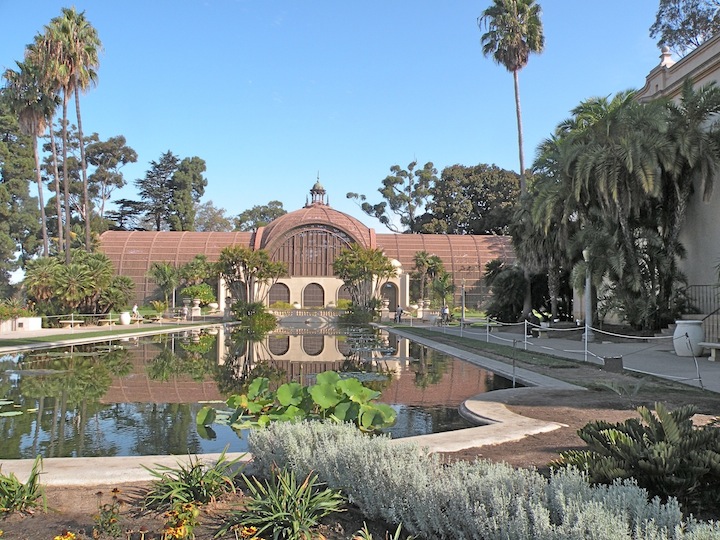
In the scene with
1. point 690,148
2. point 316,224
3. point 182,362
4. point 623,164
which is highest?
point 316,224

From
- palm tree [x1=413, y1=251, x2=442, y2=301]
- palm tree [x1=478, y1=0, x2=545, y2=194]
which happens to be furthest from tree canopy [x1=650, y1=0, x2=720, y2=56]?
palm tree [x1=413, y1=251, x2=442, y2=301]

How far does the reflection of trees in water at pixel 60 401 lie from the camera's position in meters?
6.65

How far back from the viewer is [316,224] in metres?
57.2

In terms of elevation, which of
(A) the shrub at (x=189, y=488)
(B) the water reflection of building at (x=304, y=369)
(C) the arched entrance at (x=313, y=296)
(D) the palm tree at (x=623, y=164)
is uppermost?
(D) the palm tree at (x=623, y=164)

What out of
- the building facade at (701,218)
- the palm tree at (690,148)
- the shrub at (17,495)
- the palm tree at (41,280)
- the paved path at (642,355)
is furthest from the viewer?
the palm tree at (41,280)

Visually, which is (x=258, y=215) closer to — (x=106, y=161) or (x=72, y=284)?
(x=106, y=161)

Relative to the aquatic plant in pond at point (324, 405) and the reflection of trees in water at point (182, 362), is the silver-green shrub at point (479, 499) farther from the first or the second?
the reflection of trees in water at point (182, 362)

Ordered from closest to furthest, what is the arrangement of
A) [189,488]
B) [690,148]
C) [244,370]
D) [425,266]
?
1. [189,488]
2. [244,370]
3. [690,148]
4. [425,266]

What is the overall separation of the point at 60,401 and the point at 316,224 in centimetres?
4820

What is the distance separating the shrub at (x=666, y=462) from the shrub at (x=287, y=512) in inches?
68.5

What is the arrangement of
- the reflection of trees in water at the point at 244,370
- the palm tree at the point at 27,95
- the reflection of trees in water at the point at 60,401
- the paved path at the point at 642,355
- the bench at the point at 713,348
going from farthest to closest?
the palm tree at the point at 27,95
the bench at the point at 713,348
the paved path at the point at 642,355
the reflection of trees in water at the point at 244,370
the reflection of trees in water at the point at 60,401

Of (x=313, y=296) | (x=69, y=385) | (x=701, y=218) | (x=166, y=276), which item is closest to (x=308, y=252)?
(x=313, y=296)

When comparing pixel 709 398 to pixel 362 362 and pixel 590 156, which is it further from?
pixel 590 156

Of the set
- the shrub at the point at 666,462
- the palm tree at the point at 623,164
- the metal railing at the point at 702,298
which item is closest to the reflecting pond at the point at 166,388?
the shrub at the point at 666,462
